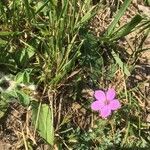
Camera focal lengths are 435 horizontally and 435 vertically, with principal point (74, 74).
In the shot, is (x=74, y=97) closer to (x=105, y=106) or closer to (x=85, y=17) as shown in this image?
(x=105, y=106)

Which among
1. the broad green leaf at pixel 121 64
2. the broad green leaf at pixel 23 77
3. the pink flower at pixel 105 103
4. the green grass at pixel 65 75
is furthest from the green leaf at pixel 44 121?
the broad green leaf at pixel 121 64

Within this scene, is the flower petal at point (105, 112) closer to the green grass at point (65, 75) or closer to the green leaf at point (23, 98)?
the green grass at point (65, 75)

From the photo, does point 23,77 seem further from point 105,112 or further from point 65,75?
point 105,112

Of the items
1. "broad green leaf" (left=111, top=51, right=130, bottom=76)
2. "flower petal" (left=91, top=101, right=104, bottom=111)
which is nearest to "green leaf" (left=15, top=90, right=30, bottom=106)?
"flower petal" (left=91, top=101, right=104, bottom=111)

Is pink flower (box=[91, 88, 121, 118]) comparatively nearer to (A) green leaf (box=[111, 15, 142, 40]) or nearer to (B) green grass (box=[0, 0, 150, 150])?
(B) green grass (box=[0, 0, 150, 150])

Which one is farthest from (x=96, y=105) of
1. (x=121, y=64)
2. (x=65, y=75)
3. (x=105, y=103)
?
(x=121, y=64)
